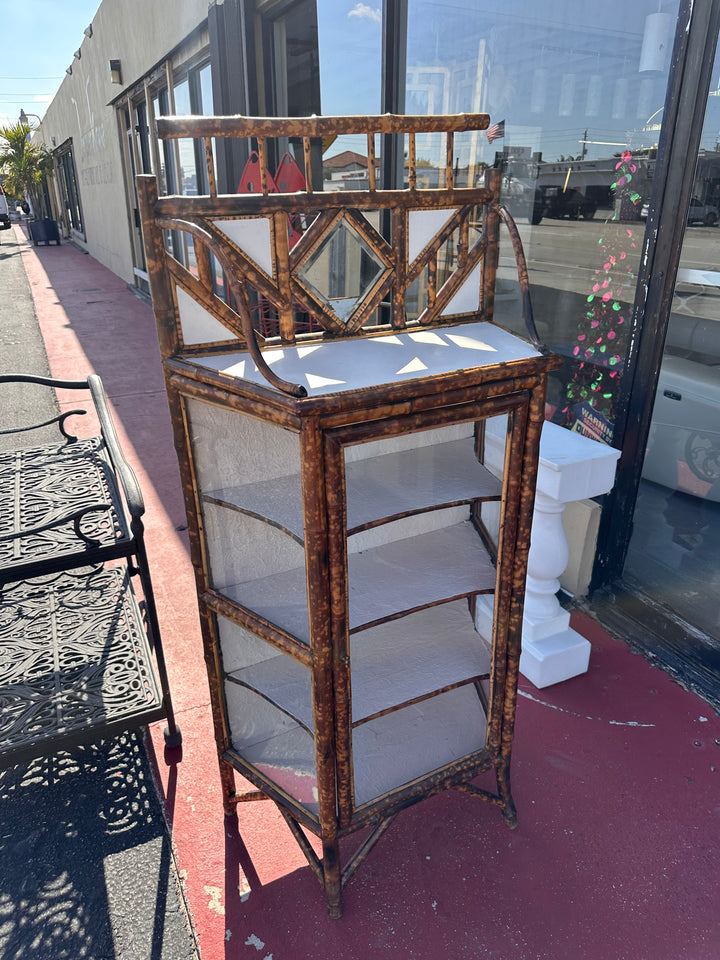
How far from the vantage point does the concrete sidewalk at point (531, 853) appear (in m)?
1.93

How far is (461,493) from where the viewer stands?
5.89ft

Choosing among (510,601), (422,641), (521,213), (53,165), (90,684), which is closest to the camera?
(510,601)

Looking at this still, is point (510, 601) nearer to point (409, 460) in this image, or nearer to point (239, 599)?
point (409, 460)

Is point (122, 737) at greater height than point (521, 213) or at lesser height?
lesser

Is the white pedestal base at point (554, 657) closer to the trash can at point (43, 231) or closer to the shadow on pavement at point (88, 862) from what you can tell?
the shadow on pavement at point (88, 862)

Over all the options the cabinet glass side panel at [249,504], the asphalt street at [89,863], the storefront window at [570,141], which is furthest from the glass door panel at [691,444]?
the asphalt street at [89,863]

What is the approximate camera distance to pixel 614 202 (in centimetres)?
288

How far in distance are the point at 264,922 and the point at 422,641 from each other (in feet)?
3.13

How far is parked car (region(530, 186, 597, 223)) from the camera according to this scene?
304 cm

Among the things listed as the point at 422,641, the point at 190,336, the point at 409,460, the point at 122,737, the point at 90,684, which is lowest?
the point at 122,737

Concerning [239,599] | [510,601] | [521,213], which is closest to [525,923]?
[510,601]

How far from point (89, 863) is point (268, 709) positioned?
76 cm

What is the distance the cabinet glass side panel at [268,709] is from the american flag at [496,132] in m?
2.91

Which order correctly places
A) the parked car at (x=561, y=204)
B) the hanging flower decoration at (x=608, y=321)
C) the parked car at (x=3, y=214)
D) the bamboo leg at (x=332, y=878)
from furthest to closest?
the parked car at (x=3, y=214)
the parked car at (x=561, y=204)
the hanging flower decoration at (x=608, y=321)
the bamboo leg at (x=332, y=878)
